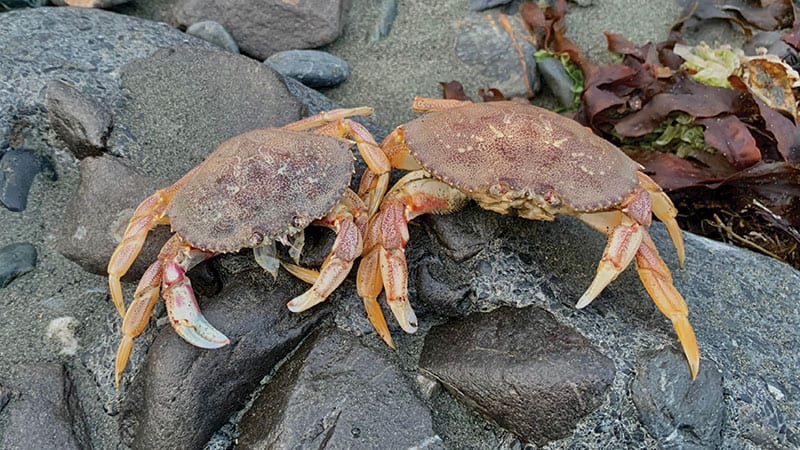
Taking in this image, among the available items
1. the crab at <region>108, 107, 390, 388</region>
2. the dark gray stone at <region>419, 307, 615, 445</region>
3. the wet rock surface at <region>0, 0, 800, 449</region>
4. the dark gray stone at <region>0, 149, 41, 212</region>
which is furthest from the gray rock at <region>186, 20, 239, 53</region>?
the dark gray stone at <region>419, 307, 615, 445</region>

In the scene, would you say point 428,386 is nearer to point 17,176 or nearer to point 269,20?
point 17,176

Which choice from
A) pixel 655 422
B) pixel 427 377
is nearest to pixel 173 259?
pixel 427 377

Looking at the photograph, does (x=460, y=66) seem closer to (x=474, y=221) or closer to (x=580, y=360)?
(x=474, y=221)

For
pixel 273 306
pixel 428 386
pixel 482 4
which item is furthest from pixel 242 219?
pixel 482 4

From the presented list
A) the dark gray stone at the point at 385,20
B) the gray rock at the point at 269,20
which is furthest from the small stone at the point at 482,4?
the gray rock at the point at 269,20

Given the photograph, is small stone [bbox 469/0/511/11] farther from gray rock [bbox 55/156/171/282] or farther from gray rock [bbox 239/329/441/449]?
gray rock [bbox 239/329/441/449]

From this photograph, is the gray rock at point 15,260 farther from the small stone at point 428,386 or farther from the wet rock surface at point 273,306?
Answer: the small stone at point 428,386
